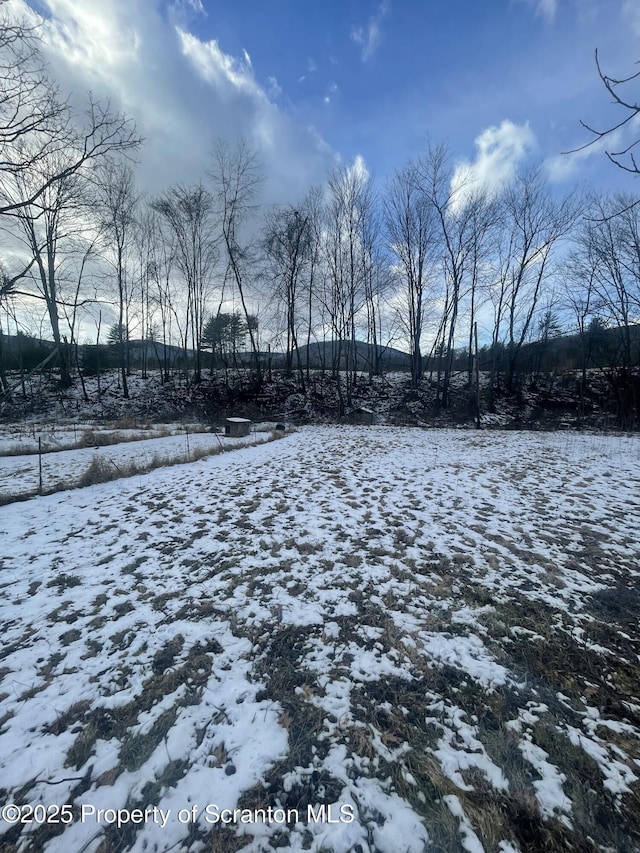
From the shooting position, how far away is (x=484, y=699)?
215cm

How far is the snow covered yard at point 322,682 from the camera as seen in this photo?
1.55m

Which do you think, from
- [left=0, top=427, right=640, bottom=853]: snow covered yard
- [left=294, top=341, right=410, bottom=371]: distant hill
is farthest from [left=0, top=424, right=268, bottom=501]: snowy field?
[left=294, top=341, right=410, bottom=371]: distant hill

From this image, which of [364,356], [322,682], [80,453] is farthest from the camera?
[364,356]

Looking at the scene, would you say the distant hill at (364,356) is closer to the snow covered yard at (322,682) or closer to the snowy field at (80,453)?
the snowy field at (80,453)

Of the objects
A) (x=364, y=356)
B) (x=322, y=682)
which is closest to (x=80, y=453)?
(x=322, y=682)

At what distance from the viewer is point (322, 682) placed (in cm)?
231

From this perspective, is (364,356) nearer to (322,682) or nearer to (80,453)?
(80,453)

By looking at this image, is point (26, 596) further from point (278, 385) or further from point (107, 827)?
point (278, 385)

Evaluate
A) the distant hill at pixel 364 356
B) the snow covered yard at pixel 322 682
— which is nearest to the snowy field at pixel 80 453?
the snow covered yard at pixel 322 682

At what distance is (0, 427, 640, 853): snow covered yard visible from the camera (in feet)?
5.08

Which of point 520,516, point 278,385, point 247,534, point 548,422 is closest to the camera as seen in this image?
point 247,534

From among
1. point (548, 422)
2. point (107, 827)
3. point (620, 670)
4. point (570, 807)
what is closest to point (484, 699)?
point (570, 807)

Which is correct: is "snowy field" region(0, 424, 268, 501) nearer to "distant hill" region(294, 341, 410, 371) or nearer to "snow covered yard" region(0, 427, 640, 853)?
"snow covered yard" region(0, 427, 640, 853)

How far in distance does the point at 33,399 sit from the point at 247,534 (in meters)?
24.5
